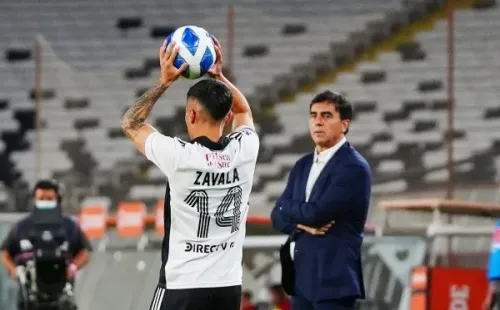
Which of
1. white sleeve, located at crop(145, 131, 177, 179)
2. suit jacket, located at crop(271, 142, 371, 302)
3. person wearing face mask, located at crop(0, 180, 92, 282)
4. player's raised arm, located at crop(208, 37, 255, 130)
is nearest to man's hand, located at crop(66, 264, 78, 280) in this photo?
person wearing face mask, located at crop(0, 180, 92, 282)

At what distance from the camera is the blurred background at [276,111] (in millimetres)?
10656

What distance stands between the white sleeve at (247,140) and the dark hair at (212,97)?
0.20 meters

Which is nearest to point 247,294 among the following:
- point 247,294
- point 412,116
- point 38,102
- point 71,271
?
point 247,294

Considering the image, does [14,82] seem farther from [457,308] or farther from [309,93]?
[457,308]

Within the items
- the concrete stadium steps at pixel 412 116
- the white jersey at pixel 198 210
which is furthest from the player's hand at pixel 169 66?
the concrete stadium steps at pixel 412 116

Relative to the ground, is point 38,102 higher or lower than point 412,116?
higher

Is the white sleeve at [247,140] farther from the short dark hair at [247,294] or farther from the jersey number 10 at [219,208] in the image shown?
the short dark hair at [247,294]

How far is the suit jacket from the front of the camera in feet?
18.8

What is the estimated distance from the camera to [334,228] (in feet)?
19.1

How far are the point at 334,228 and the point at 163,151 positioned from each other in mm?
1466

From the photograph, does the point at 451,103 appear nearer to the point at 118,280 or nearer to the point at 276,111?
the point at 118,280

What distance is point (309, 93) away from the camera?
52.3 ft

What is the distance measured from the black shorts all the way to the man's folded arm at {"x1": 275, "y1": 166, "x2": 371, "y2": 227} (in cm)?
115

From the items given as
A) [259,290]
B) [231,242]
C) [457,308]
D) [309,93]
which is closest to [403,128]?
[309,93]
